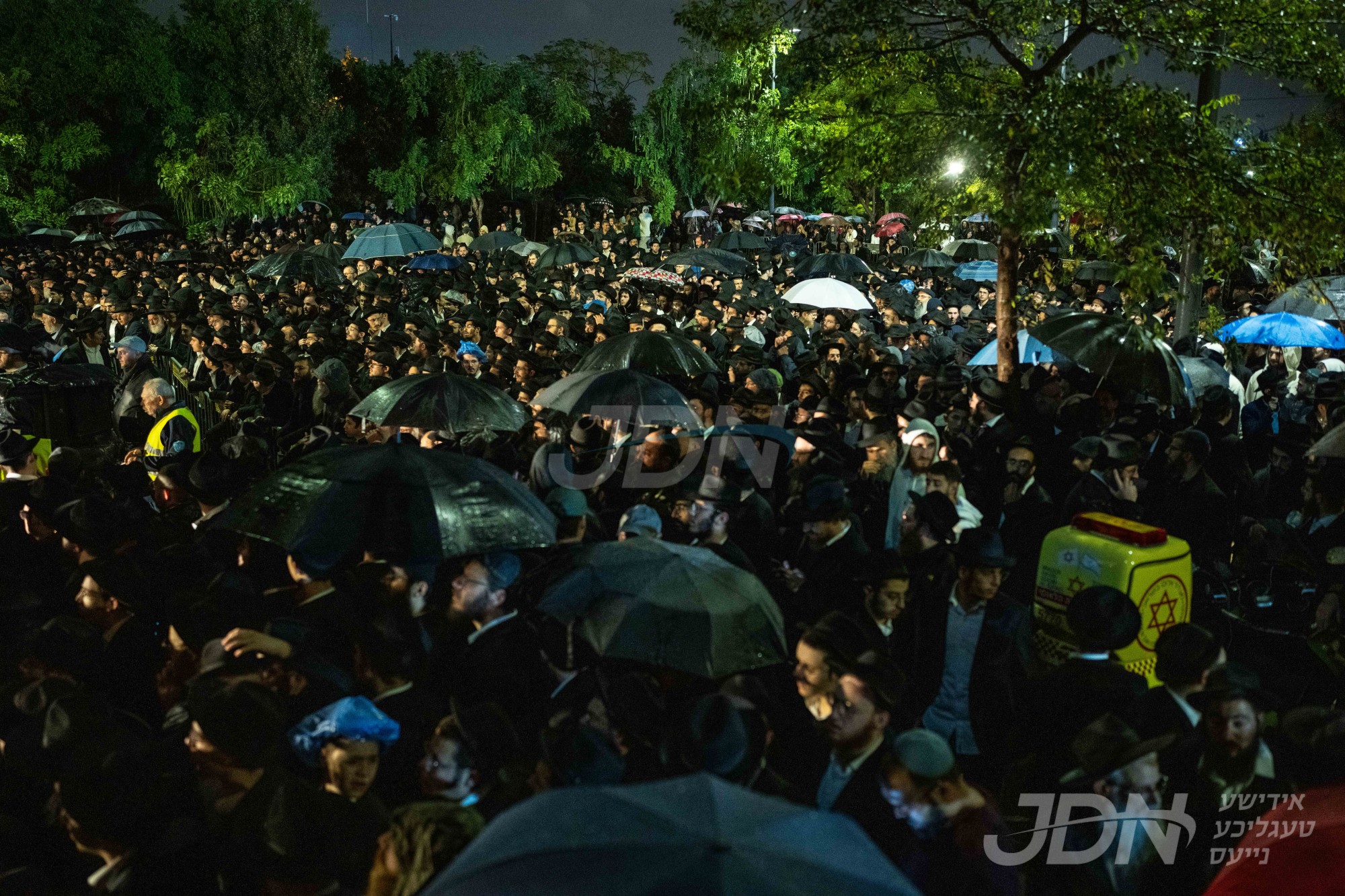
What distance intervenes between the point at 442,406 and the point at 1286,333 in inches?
324

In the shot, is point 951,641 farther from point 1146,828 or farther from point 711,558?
point 1146,828

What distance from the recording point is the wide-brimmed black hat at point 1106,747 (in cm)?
337

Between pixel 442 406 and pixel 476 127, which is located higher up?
pixel 476 127

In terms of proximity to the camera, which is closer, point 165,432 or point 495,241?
point 165,432

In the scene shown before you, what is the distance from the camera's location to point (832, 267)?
51.7ft

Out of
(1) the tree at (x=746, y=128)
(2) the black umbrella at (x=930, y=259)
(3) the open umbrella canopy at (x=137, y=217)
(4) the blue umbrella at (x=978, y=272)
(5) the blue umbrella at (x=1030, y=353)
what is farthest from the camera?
(3) the open umbrella canopy at (x=137, y=217)

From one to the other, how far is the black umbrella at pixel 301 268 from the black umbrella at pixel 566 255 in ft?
10.8

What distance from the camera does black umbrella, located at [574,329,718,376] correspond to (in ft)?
26.6

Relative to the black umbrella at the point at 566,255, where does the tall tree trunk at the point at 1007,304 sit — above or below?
below

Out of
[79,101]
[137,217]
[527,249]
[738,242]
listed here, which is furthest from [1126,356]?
[79,101]

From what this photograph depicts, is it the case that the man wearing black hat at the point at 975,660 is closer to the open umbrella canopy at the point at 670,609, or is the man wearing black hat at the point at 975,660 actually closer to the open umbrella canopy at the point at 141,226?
the open umbrella canopy at the point at 670,609

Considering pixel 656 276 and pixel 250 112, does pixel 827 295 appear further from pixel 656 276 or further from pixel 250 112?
pixel 250 112

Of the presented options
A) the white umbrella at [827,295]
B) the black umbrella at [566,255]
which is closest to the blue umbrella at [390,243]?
the black umbrella at [566,255]

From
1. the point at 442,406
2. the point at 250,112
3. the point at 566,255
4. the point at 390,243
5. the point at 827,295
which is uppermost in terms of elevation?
the point at 250,112
